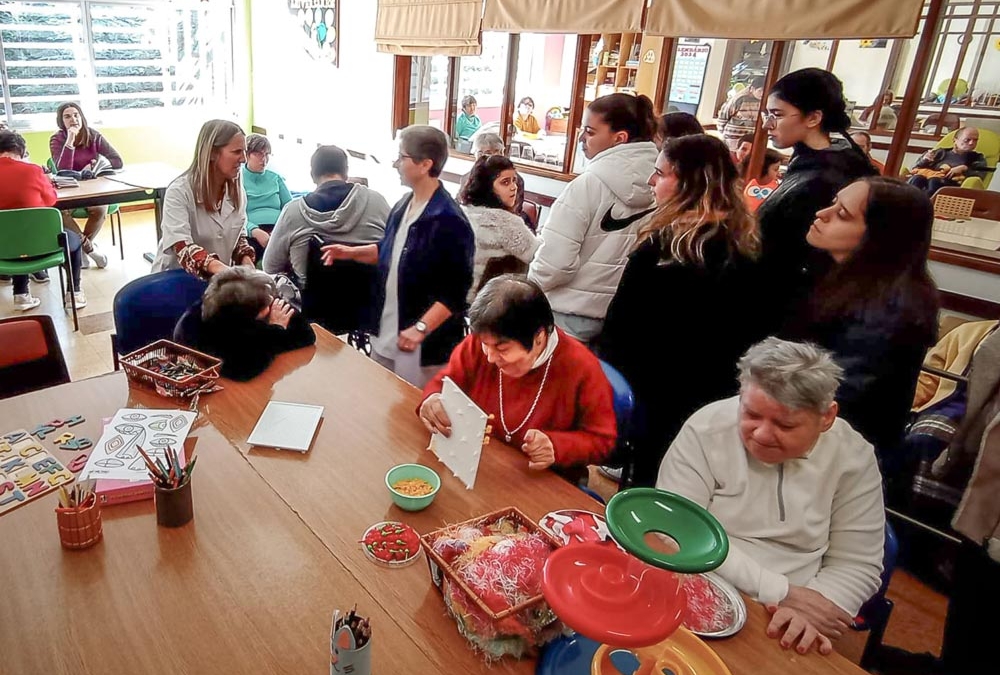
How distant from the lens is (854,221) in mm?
1789

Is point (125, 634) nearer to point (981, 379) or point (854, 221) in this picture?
point (854, 221)

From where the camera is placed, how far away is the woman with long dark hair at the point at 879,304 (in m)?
1.70

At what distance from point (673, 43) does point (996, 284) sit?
235 centimetres

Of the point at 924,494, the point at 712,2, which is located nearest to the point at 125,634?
the point at 924,494

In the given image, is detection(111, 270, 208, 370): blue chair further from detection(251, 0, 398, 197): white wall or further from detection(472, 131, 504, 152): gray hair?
detection(251, 0, 398, 197): white wall

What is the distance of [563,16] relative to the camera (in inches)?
177

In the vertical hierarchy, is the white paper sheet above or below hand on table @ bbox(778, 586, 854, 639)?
above

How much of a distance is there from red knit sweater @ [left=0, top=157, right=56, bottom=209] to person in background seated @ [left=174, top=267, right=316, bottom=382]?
9.20 feet

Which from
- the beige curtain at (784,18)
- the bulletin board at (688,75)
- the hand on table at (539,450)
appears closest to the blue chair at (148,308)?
the hand on table at (539,450)

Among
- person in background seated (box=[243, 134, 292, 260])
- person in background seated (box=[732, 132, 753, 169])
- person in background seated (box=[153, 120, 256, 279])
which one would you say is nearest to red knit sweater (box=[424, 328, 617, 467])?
person in background seated (box=[153, 120, 256, 279])

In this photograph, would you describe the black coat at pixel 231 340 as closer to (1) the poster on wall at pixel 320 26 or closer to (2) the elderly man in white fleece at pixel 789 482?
(2) the elderly man in white fleece at pixel 789 482

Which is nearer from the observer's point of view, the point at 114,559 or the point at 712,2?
the point at 114,559

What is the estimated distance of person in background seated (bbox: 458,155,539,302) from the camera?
2789 millimetres

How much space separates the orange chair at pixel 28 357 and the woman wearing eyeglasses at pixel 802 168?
2.28m
